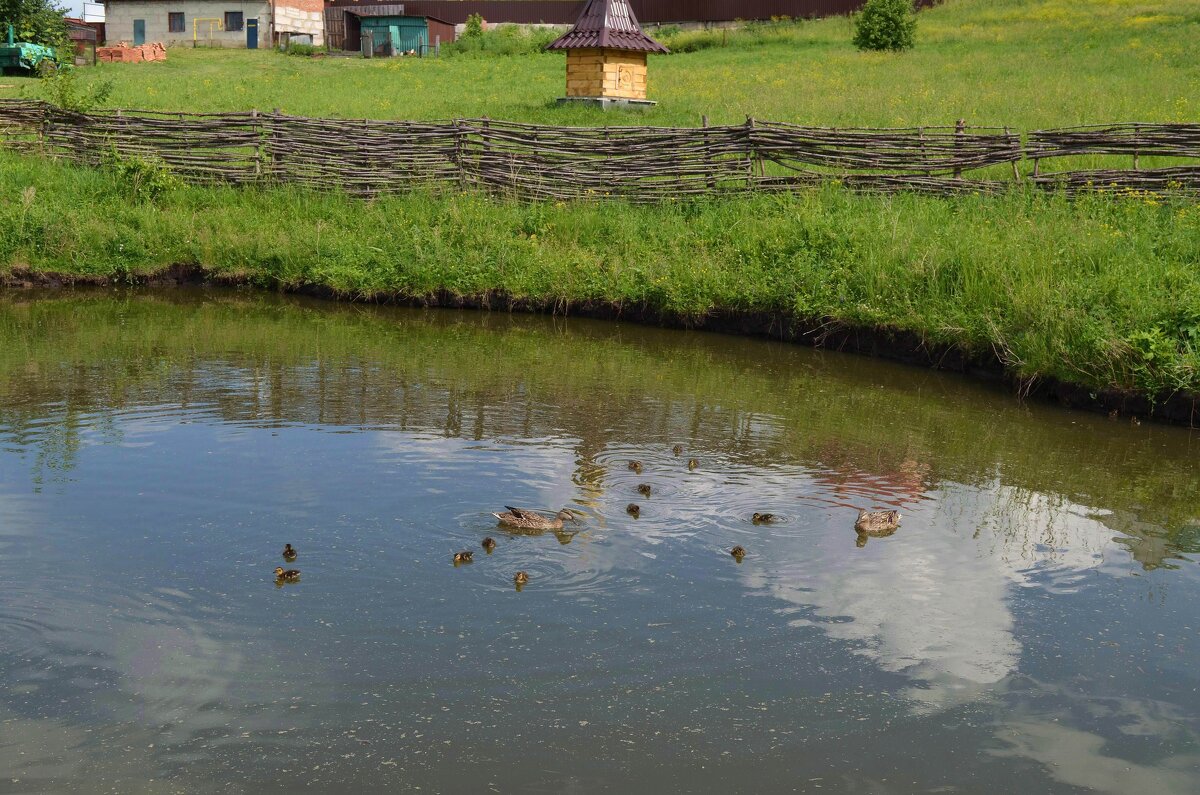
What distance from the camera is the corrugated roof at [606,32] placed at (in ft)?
90.6

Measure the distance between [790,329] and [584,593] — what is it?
908 cm

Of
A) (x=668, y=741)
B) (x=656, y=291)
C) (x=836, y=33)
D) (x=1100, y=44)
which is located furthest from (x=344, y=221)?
(x=836, y=33)

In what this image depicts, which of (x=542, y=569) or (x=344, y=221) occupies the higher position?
(x=344, y=221)

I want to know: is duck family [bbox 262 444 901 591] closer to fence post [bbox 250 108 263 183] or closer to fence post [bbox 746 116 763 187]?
fence post [bbox 746 116 763 187]

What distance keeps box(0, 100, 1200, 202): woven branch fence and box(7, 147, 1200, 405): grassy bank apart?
72 centimetres

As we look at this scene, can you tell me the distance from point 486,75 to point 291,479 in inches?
1291

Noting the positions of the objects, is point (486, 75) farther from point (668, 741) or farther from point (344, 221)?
point (668, 741)

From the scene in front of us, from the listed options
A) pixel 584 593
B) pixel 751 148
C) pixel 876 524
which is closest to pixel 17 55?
pixel 751 148

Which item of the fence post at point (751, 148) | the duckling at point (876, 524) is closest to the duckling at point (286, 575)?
the duckling at point (876, 524)

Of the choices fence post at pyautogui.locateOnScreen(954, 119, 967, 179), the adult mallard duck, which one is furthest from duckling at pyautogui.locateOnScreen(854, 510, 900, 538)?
fence post at pyautogui.locateOnScreen(954, 119, 967, 179)

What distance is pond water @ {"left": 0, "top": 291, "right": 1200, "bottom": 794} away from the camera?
18.1 ft

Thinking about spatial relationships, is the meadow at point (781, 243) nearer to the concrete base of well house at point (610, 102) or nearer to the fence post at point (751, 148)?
the concrete base of well house at point (610, 102)

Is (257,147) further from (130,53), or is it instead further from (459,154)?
(130,53)

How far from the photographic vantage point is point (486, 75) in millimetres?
39938
